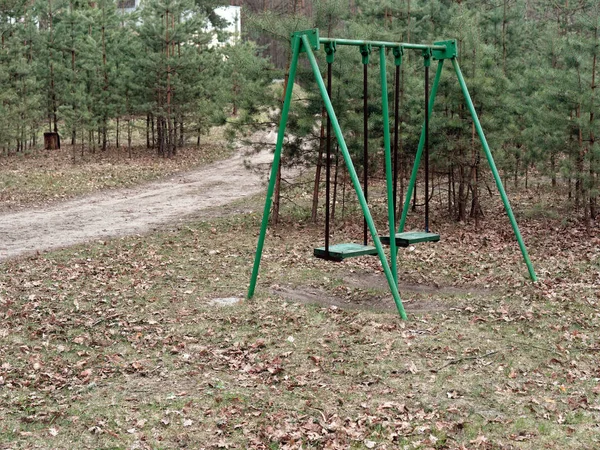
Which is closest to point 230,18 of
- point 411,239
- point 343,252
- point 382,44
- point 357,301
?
point 382,44

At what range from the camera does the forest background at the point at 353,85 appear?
12.4 m

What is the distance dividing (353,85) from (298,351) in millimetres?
6743

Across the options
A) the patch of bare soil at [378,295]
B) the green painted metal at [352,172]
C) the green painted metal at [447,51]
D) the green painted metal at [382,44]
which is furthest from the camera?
the green painted metal at [447,51]

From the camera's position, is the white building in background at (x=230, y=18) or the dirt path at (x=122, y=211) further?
the white building in background at (x=230, y=18)

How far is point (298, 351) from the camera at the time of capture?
6887 mm

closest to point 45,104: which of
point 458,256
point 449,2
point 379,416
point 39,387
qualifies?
point 449,2

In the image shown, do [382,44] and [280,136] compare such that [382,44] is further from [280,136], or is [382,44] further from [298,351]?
[298,351]

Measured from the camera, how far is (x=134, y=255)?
11.3 m

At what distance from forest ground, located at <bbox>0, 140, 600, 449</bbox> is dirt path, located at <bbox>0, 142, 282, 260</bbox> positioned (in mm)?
1540

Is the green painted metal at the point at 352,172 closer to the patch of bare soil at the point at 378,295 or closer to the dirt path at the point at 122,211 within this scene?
the patch of bare soil at the point at 378,295

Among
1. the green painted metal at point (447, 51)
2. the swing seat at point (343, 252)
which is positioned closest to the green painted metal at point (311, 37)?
the green painted metal at point (447, 51)

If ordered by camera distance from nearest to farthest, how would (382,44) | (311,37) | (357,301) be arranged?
(311,37)
(382,44)
(357,301)

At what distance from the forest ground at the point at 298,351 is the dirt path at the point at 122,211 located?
154 cm

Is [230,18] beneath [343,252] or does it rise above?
above
